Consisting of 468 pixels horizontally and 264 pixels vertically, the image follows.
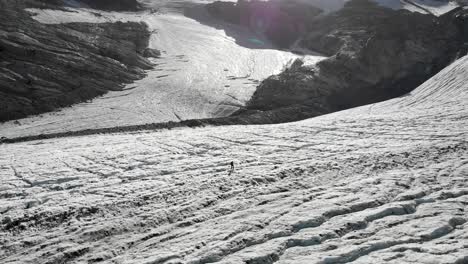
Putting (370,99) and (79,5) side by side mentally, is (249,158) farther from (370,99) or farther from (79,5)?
(79,5)

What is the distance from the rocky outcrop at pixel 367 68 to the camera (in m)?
33.1

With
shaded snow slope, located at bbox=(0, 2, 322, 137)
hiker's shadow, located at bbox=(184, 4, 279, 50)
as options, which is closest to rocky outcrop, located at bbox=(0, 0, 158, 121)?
shaded snow slope, located at bbox=(0, 2, 322, 137)

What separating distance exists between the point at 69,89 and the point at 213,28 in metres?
38.1

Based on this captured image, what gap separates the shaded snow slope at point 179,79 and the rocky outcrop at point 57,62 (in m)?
1.47

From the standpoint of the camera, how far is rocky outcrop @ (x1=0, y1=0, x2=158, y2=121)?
1056 inches

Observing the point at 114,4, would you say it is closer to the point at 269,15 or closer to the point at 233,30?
the point at 233,30

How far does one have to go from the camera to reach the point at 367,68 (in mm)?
40031

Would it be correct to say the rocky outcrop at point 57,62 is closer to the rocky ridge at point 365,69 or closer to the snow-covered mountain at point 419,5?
the rocky ridge at point 365,69

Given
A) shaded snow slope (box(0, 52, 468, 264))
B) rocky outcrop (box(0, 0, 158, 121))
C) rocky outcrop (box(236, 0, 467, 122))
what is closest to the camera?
shaded snow slope (box(0, 52, 468, 264))

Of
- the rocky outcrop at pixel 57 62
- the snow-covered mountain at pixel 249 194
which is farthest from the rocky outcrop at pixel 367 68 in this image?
the rocky outcrop at pixel 57 62

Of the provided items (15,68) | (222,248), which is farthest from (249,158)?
(15,68)

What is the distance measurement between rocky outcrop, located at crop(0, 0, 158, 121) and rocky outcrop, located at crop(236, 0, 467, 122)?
43.8 ft

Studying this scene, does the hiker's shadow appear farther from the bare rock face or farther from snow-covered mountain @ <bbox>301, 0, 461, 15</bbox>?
snow-covered mountain @ <bbox>301, 0, 461, 15</bbox>

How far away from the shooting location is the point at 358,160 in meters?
13.4
